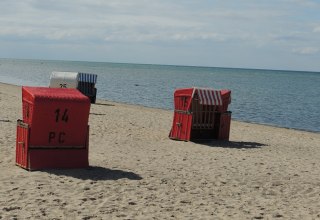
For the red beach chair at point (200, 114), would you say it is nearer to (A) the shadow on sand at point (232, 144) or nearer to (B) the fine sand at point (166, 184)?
(A) the shadow on sand at point (232, 144)

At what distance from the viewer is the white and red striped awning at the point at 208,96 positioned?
1524 centimetres

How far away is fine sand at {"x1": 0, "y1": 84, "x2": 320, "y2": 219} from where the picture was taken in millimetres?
7559

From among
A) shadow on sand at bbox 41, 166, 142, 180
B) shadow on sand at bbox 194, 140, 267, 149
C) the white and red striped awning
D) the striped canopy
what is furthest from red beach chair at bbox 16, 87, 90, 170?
the striped canopy

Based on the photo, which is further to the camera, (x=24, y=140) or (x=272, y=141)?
(x=272, y=141)

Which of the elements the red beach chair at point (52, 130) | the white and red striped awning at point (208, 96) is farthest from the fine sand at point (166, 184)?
the white and red striped awning at point (208, 96)

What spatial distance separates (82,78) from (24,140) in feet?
64.8

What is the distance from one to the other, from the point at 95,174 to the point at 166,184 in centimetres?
135

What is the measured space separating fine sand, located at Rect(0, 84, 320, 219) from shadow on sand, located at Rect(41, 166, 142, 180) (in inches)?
0.7

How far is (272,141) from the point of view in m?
17.8

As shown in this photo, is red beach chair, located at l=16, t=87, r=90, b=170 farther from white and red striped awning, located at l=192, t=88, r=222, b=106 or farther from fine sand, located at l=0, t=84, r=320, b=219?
white and red striped awning, located at l=192, t=88, r=222, b=106

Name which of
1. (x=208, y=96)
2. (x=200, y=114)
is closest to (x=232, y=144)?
(x=200, y=114)

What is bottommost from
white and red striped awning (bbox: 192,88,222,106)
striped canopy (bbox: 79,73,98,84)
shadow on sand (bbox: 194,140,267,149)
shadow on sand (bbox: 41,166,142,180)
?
shadow on sand (bbox: 194,140,267,149)

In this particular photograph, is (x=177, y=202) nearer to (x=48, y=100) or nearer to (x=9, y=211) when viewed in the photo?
(x=9, y=211)

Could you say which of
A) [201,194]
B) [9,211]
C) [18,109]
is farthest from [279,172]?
[18,109]
